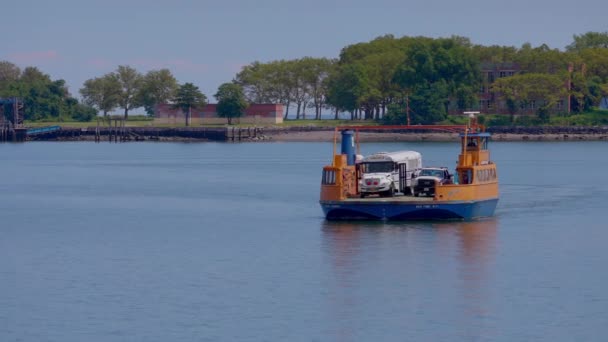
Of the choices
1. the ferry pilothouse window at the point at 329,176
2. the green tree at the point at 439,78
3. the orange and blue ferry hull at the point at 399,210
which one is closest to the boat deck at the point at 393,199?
the orange and blue ferry hull at the point at 399,210

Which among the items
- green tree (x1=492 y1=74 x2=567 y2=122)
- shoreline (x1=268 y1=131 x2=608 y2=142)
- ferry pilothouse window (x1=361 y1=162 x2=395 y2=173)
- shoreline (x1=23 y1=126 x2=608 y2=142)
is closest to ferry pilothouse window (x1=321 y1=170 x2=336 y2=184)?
ferry pilothouse window (x1=361 y1=162 x2=395 y2=173)

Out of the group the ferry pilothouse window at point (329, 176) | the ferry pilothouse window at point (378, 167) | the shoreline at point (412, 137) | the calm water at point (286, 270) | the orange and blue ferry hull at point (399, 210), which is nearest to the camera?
the calm water at point (286, 270)

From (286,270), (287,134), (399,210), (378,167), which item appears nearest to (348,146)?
(378,167)

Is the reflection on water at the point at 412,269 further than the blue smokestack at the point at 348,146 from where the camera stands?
No

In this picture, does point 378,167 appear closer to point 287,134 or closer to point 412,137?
point 287,134

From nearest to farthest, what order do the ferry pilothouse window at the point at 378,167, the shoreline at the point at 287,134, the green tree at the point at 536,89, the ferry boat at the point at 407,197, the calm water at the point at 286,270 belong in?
the calm water at the point at 286,270, the ferry boat at the point at 407,197, the ferry pilothouse window at the point at 378,167, the shoreline at the point at 287,134, the green tree at the point at 536,89

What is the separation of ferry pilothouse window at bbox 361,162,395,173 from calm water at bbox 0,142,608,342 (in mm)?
2629

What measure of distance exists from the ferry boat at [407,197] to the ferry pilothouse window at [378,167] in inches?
18.0

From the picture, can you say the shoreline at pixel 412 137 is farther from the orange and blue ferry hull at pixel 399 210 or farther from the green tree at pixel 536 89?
the orange and blue ferry hull at pixel 399 210

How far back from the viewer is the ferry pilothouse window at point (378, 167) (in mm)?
58469

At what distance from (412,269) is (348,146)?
1405cm

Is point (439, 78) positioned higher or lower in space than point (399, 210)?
higher

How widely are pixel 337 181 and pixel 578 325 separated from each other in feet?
69.0

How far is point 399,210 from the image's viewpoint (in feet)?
181
